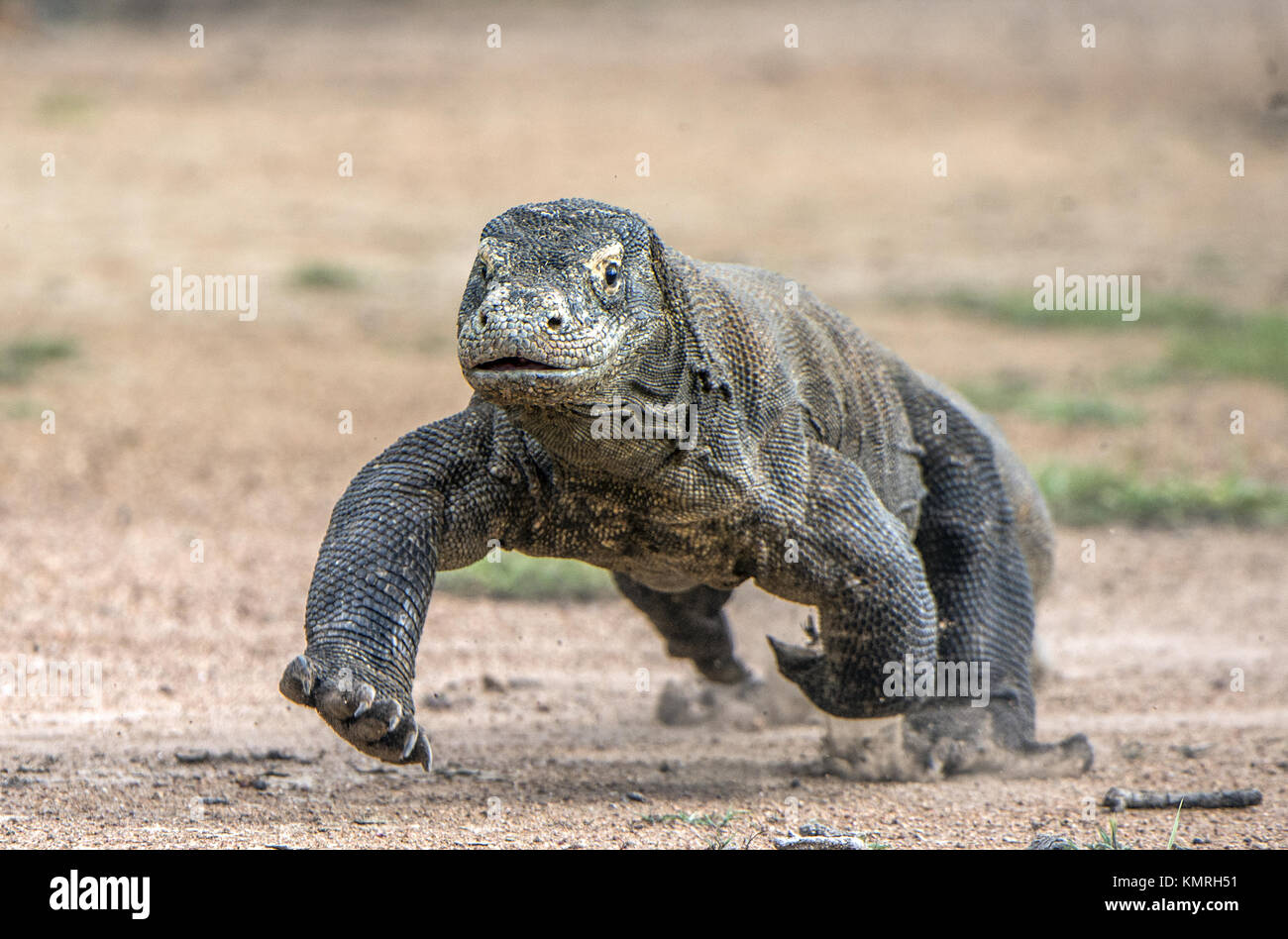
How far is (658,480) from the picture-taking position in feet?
13.9

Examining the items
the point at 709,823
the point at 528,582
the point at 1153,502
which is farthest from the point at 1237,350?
the point at 709,823

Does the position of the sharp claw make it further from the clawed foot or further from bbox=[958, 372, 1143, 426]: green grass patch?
bbox=[958, 372, 1143, 426]: green grass patch

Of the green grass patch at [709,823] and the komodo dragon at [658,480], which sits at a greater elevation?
the komodo dragon at [658,480]

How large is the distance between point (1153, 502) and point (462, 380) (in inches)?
184

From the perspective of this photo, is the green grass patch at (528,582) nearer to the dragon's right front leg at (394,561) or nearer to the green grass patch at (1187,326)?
the dragon's right front leg at (394,561)

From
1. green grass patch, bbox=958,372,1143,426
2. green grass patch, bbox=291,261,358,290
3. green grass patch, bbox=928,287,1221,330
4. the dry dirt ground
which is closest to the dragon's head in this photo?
the dry dirt ground

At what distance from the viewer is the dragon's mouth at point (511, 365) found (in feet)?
11.9

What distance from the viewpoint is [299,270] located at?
562 inches

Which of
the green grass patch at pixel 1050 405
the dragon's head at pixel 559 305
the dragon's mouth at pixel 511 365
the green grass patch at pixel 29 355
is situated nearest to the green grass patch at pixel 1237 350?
the green grass patch at pixel 1050 405

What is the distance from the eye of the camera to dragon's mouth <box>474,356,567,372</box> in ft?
11.9

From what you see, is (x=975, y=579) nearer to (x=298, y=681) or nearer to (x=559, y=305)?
(x=559, y=305)

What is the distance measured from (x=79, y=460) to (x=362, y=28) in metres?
14.7

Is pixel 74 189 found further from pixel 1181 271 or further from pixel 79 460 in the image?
pixel 1181 271

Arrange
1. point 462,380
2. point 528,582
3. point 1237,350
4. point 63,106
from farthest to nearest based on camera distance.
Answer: point 63,106 → point 1237,350 → point 462,380 → point 528,582
